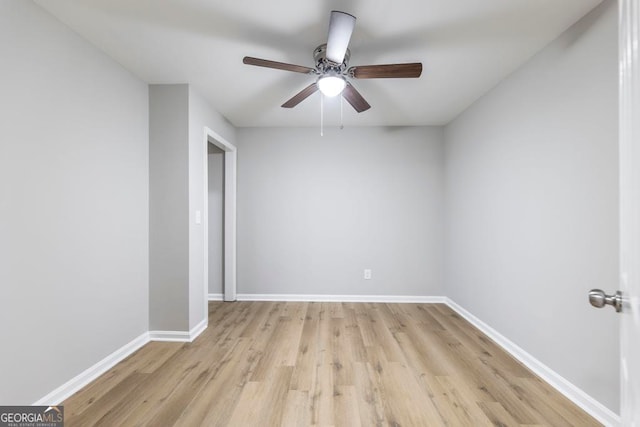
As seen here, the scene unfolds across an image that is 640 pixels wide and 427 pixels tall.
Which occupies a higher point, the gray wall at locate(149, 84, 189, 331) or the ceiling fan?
the ceiling fan

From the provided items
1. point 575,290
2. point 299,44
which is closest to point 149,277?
point 299,44

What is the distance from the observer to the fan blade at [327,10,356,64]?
1517 millimetres

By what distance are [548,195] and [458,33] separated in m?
1.29

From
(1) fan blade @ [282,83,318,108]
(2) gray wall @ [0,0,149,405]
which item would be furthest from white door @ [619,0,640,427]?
(2) gray wall @ [0,0,149,405]

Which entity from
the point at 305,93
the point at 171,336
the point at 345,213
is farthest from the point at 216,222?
the point at 305,93

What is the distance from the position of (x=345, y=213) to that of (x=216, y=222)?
178 centimetres

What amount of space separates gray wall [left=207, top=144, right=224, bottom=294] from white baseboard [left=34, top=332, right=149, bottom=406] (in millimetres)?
1346

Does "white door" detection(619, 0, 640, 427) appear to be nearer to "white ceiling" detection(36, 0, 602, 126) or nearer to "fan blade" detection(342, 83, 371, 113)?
"white ceiling" detection(36, 0, 602, 126)

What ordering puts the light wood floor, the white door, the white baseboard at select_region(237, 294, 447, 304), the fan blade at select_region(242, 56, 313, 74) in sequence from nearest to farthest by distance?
the white door, the light wood floor, the fan blade at select_region(242, 56, 313, 74), the white baseboard at select_region(237, 294, 447, 304)

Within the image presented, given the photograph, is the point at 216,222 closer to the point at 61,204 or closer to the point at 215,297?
the point at 215,297

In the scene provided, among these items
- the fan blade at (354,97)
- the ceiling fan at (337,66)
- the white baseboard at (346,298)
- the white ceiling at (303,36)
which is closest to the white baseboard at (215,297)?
the white baseboard at (346,298)

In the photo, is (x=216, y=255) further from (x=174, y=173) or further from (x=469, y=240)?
(x=469, y=240)

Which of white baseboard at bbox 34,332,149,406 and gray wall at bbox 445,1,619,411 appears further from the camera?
white baseboard at bbox 34,332,149,406

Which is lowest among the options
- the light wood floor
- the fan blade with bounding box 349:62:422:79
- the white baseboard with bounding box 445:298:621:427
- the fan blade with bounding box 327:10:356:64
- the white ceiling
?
the light wood floor
